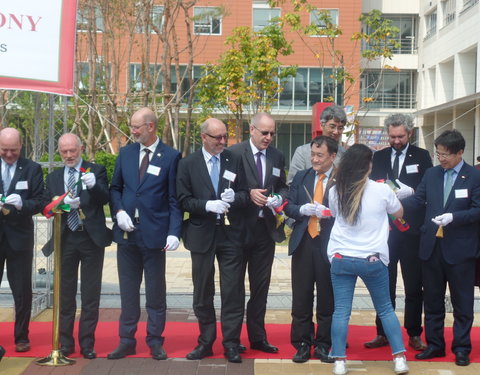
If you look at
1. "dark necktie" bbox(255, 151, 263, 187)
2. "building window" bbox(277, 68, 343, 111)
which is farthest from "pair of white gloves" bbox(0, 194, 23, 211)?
"building window" bbox(277, 68, 343, 111)

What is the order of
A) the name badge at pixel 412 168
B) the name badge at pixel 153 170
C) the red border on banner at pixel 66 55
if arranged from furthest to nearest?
the red border on banner at pixel 66 55, the name badge at pixel 412 168, the name badge at pixel 153 170

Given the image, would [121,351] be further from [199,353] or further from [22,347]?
[22,347]

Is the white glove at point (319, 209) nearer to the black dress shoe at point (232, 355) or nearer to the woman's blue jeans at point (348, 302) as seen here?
the woman's blue jeans at point (348, 302)

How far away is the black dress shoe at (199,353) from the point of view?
5747 millimetres

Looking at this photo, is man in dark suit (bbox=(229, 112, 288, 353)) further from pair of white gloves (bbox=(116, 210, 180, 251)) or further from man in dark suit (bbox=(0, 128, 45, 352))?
man in dark suit (bbox=(0, 128, 45, 352))

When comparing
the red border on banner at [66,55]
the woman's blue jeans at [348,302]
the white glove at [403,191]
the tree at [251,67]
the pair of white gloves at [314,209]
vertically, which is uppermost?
the tree at [251,67]

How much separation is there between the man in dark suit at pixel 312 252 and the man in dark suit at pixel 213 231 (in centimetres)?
45

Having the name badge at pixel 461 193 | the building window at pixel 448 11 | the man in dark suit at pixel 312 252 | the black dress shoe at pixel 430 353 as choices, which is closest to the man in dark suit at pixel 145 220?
the man in dark suit at pixel 312 252

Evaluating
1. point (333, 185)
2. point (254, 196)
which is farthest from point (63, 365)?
point (333, 185)

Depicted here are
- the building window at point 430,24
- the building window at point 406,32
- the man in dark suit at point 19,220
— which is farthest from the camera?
the building window at point 406,32

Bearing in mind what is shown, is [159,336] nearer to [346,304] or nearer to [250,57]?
[346,304]

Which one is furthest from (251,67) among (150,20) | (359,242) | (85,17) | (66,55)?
(359,242)

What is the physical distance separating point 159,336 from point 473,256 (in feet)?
8.34

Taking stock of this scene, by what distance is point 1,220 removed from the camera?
5.89m
